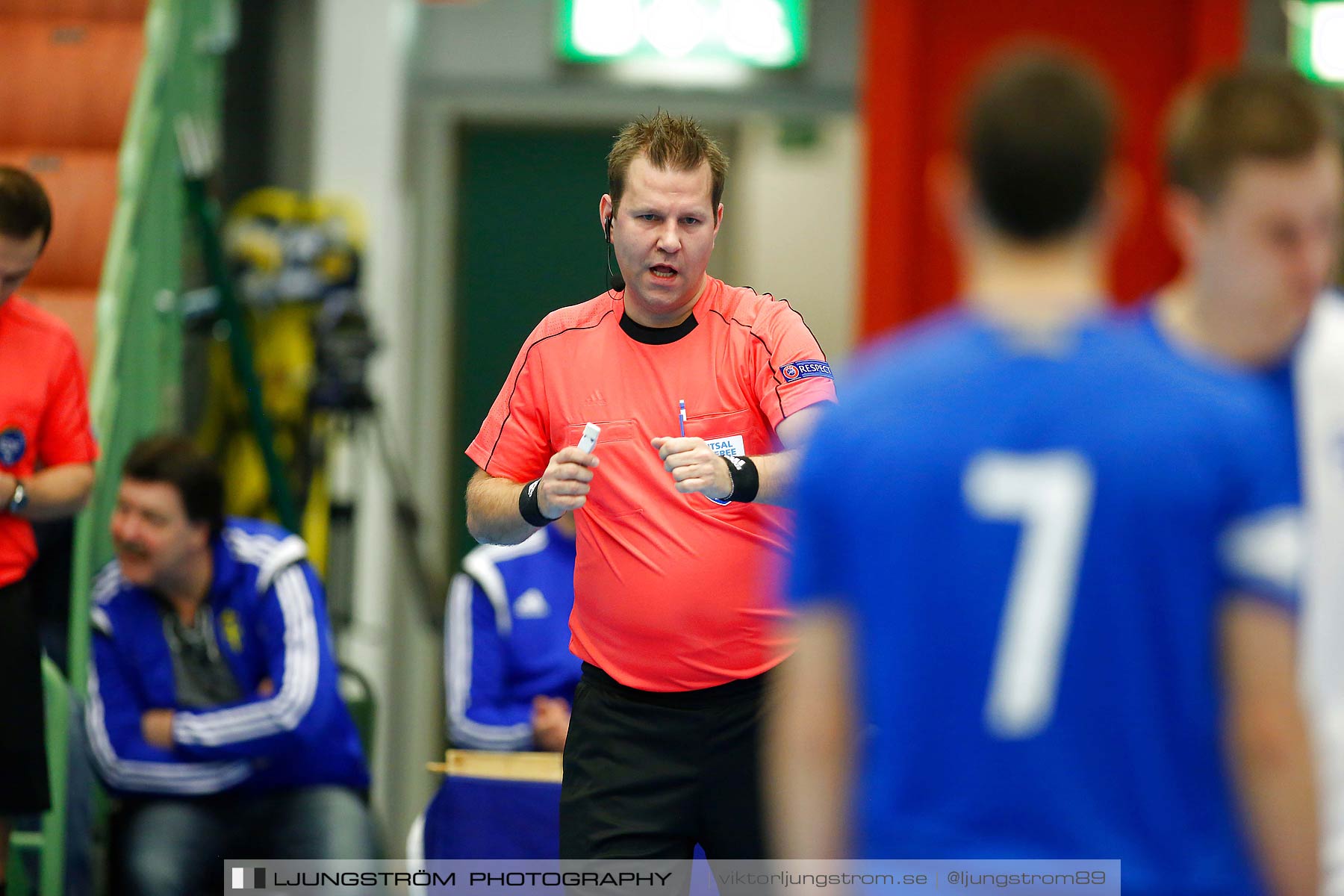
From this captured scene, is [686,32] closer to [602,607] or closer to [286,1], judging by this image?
[286,1]

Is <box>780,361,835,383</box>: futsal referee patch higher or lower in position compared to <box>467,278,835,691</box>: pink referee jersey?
higher

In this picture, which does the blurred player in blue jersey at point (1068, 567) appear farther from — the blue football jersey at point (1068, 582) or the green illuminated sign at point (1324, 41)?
the green illuminated sign at point (1324, 41)

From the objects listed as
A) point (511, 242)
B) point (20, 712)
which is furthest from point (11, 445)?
point (511, 242)

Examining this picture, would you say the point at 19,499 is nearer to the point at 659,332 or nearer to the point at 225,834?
the point at 225,834

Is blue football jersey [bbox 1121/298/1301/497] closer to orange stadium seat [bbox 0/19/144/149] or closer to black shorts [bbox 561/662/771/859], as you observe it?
black shorts [bbox 561/662/771/859]

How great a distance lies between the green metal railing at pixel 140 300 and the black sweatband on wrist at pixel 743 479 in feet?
5.99

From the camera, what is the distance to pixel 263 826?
3.83 metres

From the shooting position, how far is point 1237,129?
1.64 meters

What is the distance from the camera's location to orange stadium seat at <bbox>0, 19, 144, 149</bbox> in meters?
5.13

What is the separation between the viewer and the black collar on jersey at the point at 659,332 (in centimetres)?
281

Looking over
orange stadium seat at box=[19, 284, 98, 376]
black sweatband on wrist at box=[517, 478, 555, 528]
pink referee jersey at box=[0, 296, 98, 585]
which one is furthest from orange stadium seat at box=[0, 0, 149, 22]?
black sweatband on wrist at box=[517, 478, 555, 528]

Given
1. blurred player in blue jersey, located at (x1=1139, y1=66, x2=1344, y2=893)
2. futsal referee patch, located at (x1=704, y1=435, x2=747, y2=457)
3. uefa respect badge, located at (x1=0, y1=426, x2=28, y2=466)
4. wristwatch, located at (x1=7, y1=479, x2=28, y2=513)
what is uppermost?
blurred player in blue jersey, located at (x1=1139, y1=66, x2=1344, y2=893)

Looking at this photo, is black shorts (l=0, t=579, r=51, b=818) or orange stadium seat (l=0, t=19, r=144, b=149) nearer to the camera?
black shorts (l=0, t=579, r=51, b=818)

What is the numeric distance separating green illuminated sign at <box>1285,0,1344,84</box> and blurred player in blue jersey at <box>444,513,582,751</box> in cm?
427
